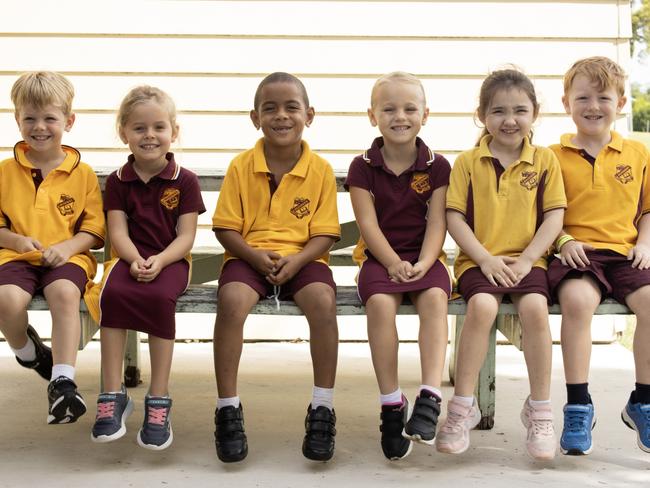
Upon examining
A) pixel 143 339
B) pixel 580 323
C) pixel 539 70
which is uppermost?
pixel 539 70

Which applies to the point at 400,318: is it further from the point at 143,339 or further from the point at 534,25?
the point at 534,25

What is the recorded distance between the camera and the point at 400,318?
605 centimetres

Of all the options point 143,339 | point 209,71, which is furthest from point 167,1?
point 143,339

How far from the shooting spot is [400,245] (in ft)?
12.3

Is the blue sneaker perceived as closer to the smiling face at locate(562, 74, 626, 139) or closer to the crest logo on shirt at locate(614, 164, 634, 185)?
the crest logo on shirt at locate(614, 164, 634, 185)

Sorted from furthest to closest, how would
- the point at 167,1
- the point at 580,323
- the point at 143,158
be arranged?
the point at 167,1
the point at 143,158
the point at 580,323

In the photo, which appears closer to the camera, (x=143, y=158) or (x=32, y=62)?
(x=143, y=158)

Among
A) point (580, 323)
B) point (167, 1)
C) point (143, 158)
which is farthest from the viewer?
point (167, 1)

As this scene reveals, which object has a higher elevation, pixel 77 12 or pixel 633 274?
pixel 77 12

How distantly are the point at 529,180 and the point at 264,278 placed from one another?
103cm

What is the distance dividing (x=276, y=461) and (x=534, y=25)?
3499mm

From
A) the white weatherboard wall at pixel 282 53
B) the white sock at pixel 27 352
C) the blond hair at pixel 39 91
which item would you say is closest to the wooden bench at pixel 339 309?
the white sock at pixel 27 352

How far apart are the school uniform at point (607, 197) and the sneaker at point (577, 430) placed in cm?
50

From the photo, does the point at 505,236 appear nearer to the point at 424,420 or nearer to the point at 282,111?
the point at 424,420
